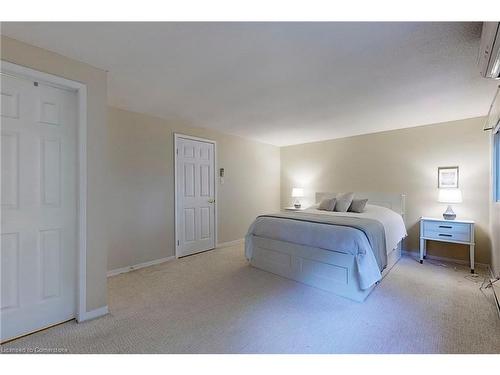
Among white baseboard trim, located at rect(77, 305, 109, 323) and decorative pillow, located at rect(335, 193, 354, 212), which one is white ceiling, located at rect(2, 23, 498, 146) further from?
white baseboard trim, located at rect(77, 305, 109, 323)

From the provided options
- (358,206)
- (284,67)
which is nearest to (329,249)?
(358,206)

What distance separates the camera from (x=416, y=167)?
3893 mm

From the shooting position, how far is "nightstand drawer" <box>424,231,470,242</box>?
314cm

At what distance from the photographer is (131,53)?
188 centimetres

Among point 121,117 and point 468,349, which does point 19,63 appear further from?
point 468,349

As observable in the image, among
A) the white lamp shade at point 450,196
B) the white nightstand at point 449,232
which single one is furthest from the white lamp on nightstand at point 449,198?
the white nightstand at point 449,232

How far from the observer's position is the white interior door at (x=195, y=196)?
152 inches

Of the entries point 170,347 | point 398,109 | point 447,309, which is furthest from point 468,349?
point 398,109

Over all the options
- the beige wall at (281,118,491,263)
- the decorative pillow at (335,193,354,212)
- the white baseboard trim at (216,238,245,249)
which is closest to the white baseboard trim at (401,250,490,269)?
the beige wall at (281,118,491,263)

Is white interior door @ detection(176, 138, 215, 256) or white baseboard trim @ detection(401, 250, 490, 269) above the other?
white interior door @ detection(176, 138, 215, 256)

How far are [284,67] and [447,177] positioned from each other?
3303mm

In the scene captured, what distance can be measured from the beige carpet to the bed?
17cm

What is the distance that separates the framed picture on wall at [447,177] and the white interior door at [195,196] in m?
3.79

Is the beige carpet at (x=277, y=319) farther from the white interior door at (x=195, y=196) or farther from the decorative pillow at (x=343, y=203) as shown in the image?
the decorative pillow at (x=343, y=203)
